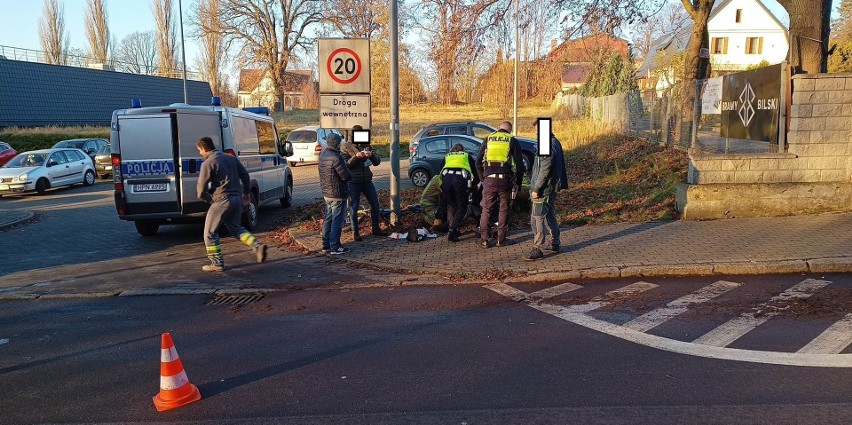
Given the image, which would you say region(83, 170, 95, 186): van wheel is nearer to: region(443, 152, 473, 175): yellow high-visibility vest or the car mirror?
the car mirror

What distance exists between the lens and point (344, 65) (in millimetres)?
10344

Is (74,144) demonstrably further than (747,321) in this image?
Yes

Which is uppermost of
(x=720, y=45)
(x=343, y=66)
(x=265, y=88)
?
(x=720, y=45)

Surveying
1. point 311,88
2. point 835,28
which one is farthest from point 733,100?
point 311,88

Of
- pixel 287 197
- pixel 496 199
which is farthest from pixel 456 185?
pixel 287 197

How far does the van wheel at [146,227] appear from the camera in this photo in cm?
1152

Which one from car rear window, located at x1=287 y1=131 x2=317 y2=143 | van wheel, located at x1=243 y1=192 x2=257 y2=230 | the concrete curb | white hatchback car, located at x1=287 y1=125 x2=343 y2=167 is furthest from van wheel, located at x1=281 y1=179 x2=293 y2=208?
car rear window, located at x1=287 y1=131 x2=317 y2=143

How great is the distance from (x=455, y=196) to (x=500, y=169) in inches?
41.3

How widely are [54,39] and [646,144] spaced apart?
60.6 metres

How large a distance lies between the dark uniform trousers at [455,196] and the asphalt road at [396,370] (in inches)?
114

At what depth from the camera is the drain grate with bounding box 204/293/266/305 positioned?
7129 mm

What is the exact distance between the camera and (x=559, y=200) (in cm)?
1248

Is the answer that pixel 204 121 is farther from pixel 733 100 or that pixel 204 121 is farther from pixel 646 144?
pixel 646 144

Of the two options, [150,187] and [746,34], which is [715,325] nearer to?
[150,187]
